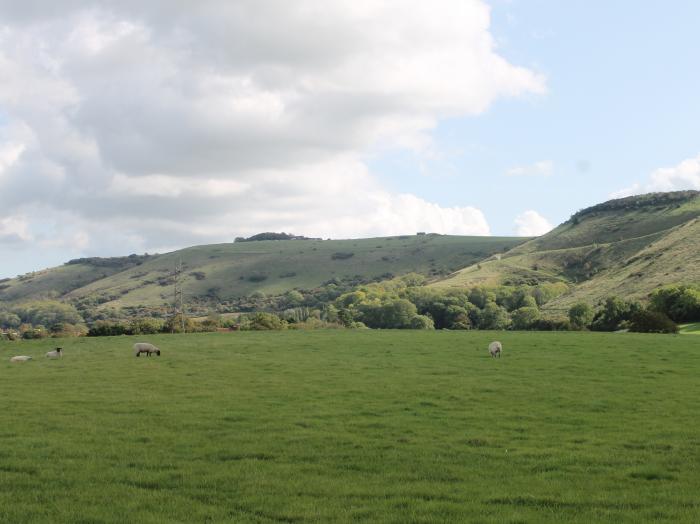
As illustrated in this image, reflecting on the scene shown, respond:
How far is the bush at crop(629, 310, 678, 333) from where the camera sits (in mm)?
60041

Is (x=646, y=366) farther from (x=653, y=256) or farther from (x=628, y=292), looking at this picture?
(x=653, y=256)

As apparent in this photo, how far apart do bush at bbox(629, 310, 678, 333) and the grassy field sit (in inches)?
1129

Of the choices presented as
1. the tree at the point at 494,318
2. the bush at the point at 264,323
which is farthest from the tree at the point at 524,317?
the bush at the point at 264,323

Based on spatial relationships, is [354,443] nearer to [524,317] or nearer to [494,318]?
[524,317]

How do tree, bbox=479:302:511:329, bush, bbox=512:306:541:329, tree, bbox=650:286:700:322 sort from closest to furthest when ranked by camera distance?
tree, bbox=650:286:700:322 < bush, bbox=512:306:541:329 < tree, bbox=479:302:511:329

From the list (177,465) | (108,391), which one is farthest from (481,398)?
(108,391)

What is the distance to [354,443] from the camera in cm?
1623

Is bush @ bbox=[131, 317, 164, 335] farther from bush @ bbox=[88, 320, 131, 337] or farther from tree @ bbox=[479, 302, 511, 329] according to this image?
tree @ bbox=[479, 302, 511, 329]

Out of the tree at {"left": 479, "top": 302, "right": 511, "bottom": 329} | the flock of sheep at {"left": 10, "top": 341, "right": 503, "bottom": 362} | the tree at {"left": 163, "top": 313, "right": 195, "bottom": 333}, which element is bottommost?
the tree at {"left": 479, "top": 302, "right": 511, "bottom": 329}

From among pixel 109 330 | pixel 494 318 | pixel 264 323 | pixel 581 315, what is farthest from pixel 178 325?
pixel 494 318

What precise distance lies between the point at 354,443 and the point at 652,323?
177ft

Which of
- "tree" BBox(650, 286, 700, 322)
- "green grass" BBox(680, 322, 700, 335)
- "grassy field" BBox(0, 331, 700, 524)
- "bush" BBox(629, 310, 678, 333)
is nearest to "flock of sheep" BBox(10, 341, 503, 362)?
"grassy field" BBox(0, 331, 700, 524)

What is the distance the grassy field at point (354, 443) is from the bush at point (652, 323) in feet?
Result: 94.1

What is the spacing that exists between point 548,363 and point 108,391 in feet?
73.9
